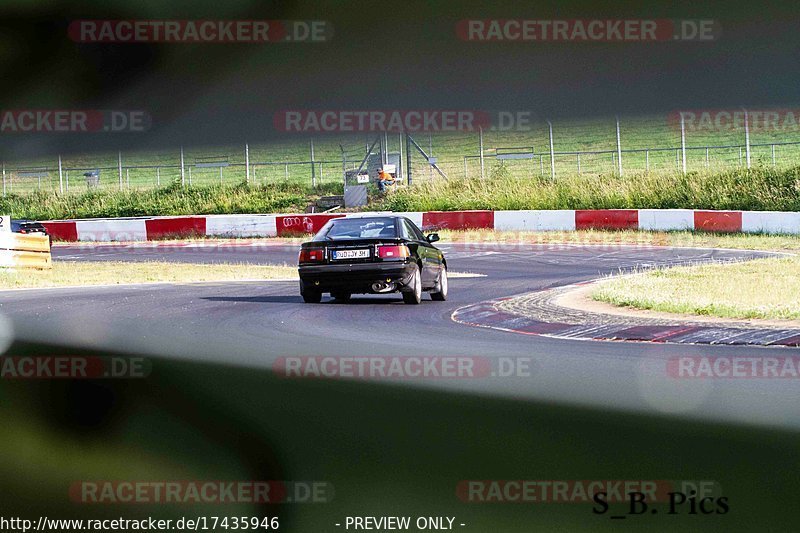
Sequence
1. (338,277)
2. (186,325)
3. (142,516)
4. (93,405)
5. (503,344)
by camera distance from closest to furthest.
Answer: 1. (142,516)
2. (93,405)
3. (503,344)
4. (186,325)
5. (338,277)

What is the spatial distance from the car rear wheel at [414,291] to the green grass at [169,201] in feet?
80.1

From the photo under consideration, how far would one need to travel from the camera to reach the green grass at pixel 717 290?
41.9ft

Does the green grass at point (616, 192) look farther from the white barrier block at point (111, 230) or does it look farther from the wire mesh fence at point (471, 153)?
the white barrier block at point (111, 230)

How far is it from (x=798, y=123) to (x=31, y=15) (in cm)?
3680

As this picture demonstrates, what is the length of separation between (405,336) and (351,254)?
3130mm

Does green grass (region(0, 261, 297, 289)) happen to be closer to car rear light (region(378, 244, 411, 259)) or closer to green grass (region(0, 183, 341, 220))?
car rear light (region(378, 244, 411, 259))

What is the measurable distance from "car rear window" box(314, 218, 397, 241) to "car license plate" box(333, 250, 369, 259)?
235 mm

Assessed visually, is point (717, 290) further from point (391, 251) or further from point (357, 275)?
point (357, 275)

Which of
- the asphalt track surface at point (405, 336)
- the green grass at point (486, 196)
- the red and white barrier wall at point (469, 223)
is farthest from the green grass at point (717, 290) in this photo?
the green grass at point (486, 196)

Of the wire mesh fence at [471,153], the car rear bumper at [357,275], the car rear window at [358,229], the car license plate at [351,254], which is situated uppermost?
the wire mesh fence at [471,153]

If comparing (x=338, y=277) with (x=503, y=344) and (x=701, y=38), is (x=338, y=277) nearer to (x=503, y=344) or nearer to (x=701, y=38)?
(x=503, y=344)

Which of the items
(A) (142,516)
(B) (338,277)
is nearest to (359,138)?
(B) (338,277)

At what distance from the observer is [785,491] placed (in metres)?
5.54

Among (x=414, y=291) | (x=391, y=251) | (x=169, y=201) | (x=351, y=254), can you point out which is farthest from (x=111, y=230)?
(x=391, y=251)
